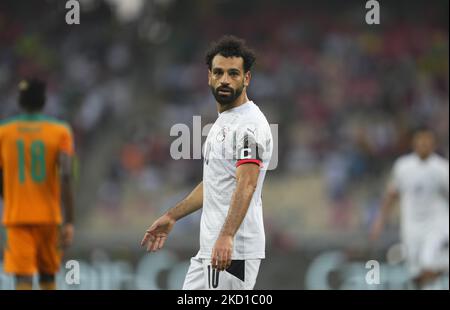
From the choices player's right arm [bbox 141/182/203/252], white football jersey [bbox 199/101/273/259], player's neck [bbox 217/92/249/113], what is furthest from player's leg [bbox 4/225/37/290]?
player's neck [bbox 217/92/249/113]

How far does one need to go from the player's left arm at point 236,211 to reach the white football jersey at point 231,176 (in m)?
0.12

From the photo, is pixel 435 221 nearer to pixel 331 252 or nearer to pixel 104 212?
pixel 331 252

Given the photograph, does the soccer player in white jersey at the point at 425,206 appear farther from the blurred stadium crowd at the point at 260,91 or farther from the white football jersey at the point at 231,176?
the white football jersey at the point at 231,176

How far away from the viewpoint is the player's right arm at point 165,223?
5035 millimetres

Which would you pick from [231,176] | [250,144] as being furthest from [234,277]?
[250,144]

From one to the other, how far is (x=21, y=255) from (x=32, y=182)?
56 centimetres

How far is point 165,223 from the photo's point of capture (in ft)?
16.7

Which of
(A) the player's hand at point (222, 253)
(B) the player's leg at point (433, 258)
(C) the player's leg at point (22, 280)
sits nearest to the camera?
(A) the player's hand at point (222, 253)

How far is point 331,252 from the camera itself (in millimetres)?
11320

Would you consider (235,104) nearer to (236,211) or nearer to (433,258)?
(236,211)

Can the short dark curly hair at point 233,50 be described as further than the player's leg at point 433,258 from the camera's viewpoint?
No

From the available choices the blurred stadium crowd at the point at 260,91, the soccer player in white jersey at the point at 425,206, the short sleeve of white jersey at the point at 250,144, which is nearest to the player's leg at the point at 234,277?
the short sleeve of white jersey at the point at 250,144
